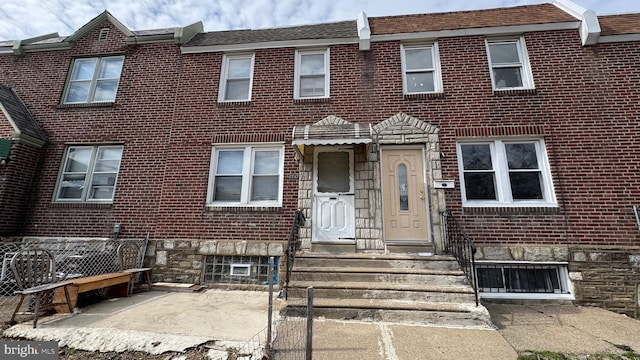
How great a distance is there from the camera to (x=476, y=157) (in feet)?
Answer: 21.2

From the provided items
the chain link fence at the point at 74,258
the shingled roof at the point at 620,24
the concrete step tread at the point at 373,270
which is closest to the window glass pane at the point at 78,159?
the chain link fence at the point at 74,258

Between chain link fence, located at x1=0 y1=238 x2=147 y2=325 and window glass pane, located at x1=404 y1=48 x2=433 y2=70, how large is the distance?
8.44 metres

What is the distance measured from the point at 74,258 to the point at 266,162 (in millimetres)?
4892

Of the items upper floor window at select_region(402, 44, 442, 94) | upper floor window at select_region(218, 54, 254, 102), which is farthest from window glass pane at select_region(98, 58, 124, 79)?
upper floor window at select_region(402, 44, 442, 94)

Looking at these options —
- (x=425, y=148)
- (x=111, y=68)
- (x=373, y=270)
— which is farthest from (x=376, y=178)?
(x=111, y=68)

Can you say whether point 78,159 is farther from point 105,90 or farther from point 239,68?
point 239,68

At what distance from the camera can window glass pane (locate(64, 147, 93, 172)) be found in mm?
7434

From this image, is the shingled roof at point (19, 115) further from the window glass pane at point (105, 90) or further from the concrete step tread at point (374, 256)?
the concrete step tread at point (374, 256)

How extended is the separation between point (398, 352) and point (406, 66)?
22.2ft

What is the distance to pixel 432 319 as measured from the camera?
417 centimetres

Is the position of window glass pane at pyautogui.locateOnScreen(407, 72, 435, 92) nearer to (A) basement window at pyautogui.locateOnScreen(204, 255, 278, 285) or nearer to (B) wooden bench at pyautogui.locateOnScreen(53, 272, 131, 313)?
(A) basement window at pyautogui.locateOnScreen(204, 255, 278, 285)

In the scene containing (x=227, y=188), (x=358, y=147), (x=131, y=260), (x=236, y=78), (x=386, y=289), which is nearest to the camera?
(x=386, y=289)

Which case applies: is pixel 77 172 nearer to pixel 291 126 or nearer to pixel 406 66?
pixel 291 126

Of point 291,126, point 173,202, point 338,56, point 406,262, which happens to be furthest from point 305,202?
point 338,56
